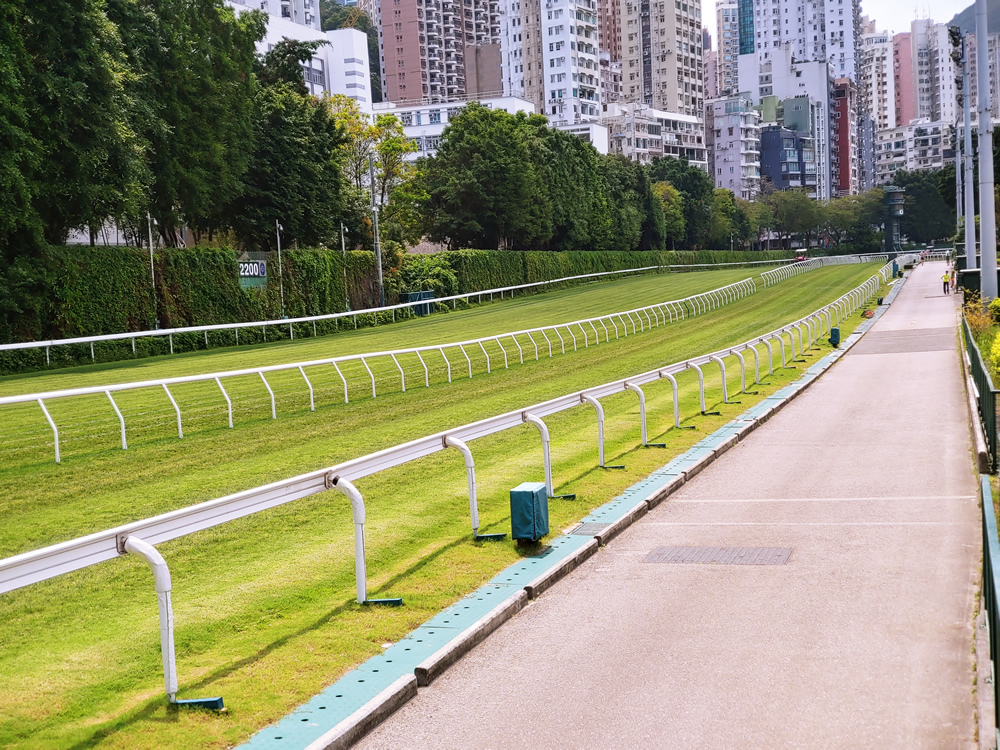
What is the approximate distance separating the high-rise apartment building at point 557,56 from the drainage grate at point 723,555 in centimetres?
14096

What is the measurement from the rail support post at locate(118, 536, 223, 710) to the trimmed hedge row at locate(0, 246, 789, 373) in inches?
1040

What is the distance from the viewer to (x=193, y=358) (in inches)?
1233

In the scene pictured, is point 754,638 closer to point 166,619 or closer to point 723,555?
point 723,555

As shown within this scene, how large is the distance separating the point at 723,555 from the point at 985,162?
862 inches

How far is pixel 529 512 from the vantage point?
9.04 metres

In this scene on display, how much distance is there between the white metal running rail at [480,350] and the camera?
15555mm

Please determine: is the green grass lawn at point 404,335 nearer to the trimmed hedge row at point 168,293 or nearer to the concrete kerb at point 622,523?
the trimmed hedge row at point 168,293

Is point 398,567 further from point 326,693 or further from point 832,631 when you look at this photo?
point 832,631

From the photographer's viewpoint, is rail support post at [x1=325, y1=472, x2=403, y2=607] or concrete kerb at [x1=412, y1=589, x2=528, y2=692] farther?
rail support post at [x1=325, y1=472, x2=403, y2=607]

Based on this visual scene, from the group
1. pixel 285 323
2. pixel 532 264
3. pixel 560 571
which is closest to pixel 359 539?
pixel 560 571

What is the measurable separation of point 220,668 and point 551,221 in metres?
73.8

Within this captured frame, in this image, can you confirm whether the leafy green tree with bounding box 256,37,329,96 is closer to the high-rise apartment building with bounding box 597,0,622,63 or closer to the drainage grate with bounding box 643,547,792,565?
the drainage grate with bounding box 643,547,792,565

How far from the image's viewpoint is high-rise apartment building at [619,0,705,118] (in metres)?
178

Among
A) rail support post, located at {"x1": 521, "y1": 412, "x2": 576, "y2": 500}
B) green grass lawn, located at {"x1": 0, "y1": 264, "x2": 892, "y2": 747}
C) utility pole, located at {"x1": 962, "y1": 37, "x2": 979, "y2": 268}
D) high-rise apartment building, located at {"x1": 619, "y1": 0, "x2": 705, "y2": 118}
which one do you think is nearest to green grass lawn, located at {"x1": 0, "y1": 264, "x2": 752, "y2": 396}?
green grass lawn, located at {"x1": 0, "y1": 264, "x2": 892, "y2": 747}
